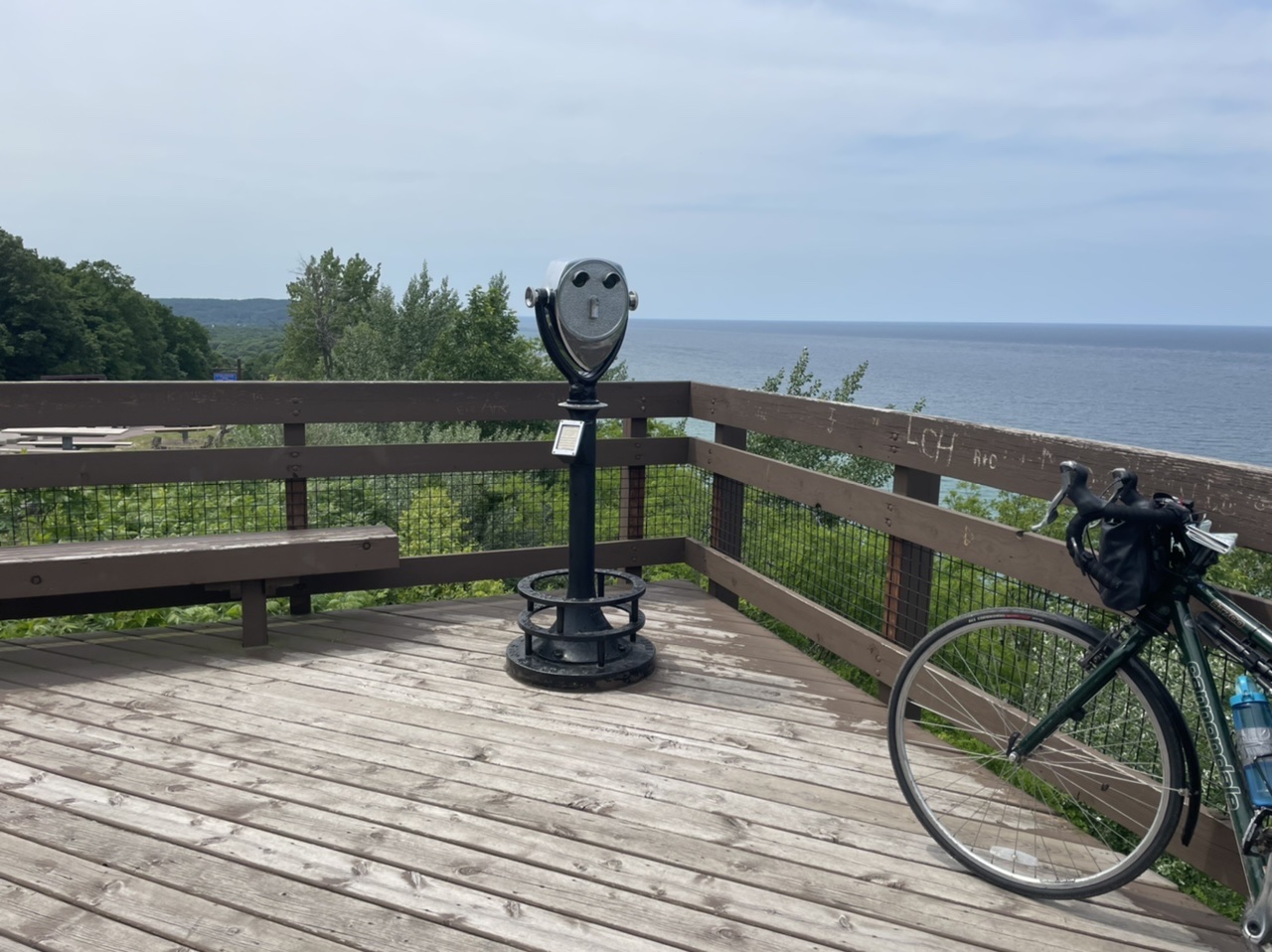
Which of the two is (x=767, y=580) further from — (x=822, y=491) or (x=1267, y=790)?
(x=1267, y=790)

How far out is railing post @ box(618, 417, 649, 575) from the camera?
16.8ft

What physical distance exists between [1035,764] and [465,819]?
1577mm

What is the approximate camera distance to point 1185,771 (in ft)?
7.47

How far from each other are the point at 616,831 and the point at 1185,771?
4.50 ft

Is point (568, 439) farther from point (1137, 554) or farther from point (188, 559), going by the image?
point (1137, 554)

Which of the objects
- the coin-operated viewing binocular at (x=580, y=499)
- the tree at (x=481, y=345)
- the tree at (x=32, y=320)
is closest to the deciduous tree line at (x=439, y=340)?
the tree at (x=481, y=345)

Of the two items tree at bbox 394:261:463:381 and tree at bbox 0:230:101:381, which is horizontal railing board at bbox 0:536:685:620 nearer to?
tree at bbox 394:261:463:381

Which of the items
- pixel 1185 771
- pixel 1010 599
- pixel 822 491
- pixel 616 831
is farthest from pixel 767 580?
pixel 1185 771

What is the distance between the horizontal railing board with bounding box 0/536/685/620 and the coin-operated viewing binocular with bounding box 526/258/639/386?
1.31m

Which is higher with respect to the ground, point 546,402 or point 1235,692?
point 546,402

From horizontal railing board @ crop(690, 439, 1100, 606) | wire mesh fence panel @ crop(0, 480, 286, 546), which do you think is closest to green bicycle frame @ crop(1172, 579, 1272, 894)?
horizontal railing board @ crop(690, 439, 1100, 606)

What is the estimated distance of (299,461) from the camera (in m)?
4.48

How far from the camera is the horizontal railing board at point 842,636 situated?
7.93 ft

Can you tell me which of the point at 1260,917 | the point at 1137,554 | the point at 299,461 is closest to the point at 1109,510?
the point at 1137,554
